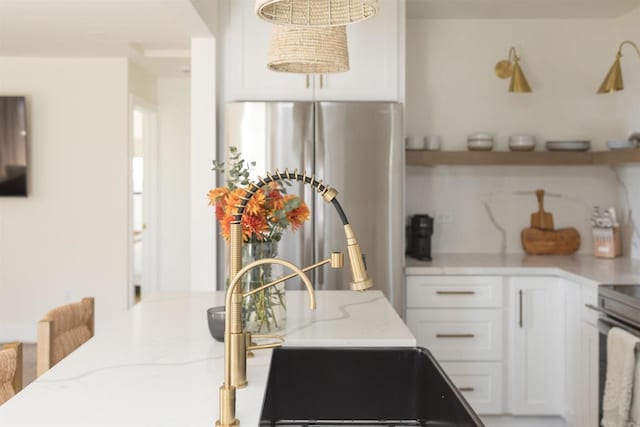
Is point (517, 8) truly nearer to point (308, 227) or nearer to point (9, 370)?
point (308, 227)

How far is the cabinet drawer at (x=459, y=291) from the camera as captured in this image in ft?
10.9

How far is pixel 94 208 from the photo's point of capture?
5.12m

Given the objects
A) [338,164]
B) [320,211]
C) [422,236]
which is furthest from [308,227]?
[422,236]

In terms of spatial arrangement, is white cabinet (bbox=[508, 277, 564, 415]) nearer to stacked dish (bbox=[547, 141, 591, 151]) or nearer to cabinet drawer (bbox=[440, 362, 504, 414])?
cabinet drawer (bbox=[440, 362, 504, 414])

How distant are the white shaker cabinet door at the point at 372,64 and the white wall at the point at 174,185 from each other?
3.02m

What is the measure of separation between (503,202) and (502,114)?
0.58 meters

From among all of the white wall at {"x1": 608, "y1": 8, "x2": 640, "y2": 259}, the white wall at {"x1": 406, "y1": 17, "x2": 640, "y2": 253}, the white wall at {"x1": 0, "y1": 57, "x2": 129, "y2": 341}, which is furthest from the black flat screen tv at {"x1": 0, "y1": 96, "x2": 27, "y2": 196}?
the white wall at {"x1": 608, "y1": 8, "x2": 640, "y2": 259}

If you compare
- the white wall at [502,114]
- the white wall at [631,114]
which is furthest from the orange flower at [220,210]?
the white wall at [631,114]

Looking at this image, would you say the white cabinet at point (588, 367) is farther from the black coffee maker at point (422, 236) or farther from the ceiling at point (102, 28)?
the ceiling at point (102, 28)

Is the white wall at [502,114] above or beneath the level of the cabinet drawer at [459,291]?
above

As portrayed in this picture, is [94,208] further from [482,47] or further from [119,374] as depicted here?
[119,374]

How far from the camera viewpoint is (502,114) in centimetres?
404

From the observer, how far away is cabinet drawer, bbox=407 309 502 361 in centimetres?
332

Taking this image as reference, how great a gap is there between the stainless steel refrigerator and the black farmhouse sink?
57.0 inches
